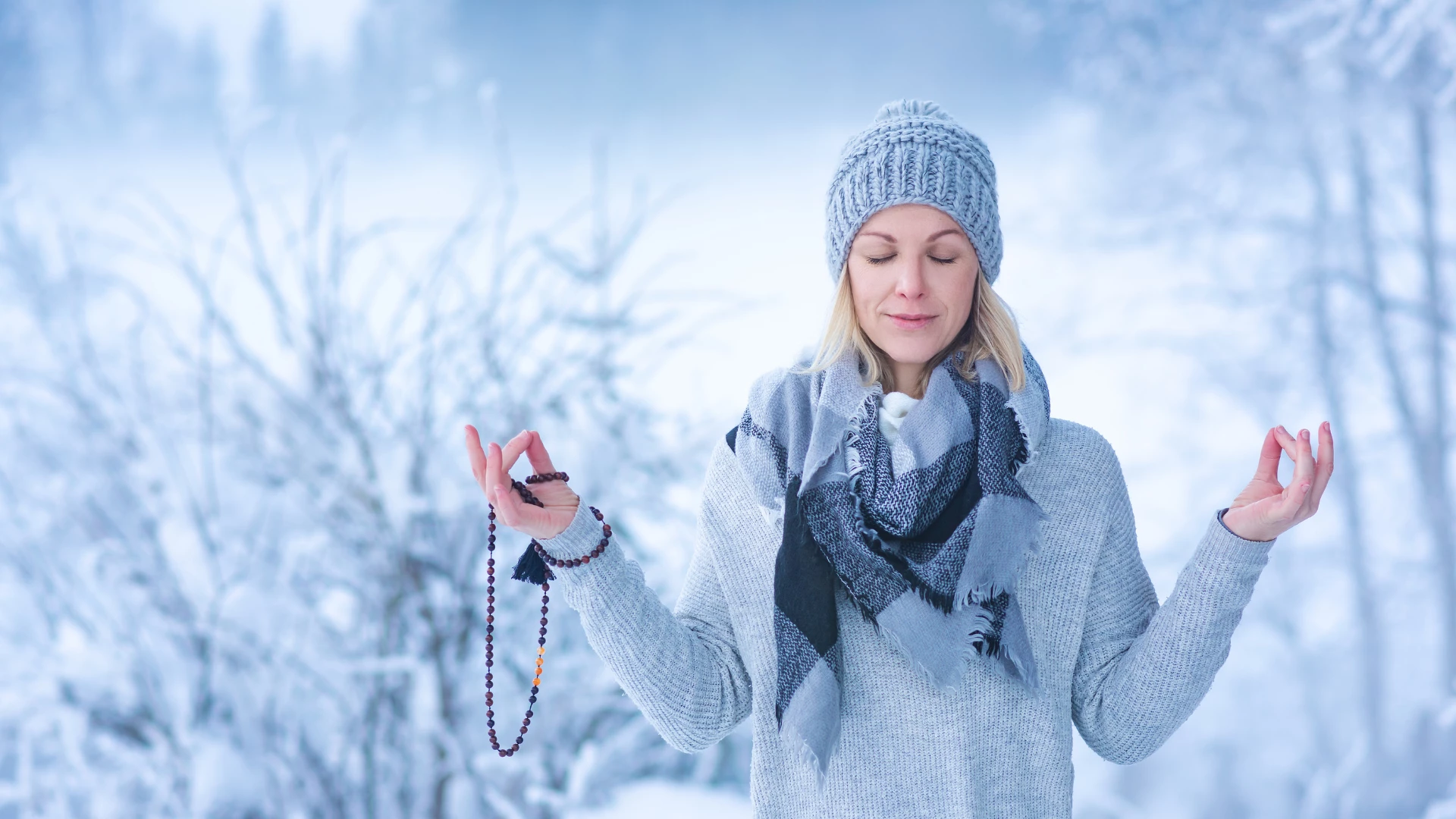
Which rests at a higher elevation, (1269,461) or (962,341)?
(962,341)

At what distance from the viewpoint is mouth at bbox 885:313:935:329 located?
1042mm

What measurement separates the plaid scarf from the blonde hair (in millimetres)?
35

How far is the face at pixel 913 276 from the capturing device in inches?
40.8

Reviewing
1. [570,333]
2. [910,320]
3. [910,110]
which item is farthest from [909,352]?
[570,333]

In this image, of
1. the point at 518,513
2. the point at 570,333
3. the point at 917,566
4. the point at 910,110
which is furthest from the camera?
the point at 570,333

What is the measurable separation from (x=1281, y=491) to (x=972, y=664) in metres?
0.35

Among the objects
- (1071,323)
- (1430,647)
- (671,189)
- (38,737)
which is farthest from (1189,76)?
→ (38,737)

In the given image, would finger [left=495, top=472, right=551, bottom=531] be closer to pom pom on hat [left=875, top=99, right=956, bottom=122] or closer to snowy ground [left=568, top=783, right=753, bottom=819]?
pom pom on hat [left=875, top=99, right=956, bottom=122]

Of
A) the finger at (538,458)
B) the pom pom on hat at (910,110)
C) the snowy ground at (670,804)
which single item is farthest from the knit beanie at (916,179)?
the snowy ground at (670,804)

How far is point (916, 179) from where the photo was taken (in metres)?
1.03

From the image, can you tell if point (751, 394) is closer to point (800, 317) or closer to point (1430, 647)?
point (800, 317)

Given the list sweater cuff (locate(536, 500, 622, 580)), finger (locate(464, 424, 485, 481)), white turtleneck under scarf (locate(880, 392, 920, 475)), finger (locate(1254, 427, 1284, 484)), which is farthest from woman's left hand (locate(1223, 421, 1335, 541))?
finger (locate(464, 424, 485, 481))

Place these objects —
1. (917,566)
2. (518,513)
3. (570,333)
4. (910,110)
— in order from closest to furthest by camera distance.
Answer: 1. (518,513)
2. (917,566)
3. (910,110)
4. (570,333)

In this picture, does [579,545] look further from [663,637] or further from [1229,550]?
[1229,550]
